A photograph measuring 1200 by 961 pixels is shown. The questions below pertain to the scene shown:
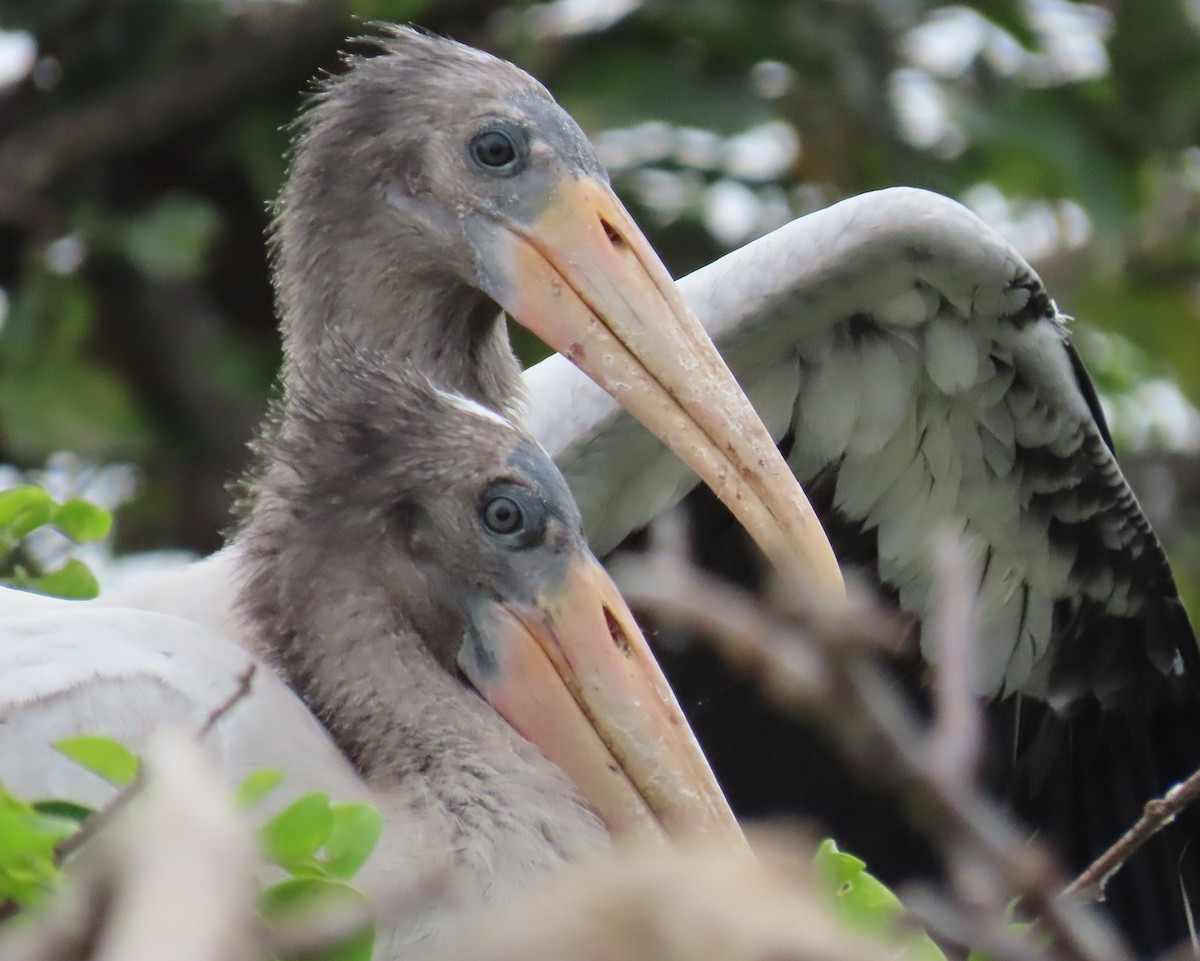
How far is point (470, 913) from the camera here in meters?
1.82

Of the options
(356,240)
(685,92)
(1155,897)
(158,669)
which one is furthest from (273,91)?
(158,669)

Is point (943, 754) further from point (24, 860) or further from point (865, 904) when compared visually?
point (865, 904)

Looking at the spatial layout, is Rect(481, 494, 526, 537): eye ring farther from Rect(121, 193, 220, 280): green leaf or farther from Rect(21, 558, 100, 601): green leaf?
Rect(121, 193, 220, 280): green leaf

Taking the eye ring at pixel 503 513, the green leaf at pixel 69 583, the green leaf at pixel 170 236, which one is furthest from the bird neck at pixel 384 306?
the green leaf at pixel 170 236

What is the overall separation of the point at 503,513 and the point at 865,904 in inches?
24.2

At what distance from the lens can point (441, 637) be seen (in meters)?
2.16

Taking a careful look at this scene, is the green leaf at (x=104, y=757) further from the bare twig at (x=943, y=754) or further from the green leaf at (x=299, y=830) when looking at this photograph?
the bare twig at (x=943, y=754)

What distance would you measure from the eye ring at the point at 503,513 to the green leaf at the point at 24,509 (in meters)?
0.43

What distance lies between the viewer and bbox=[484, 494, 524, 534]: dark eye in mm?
2113

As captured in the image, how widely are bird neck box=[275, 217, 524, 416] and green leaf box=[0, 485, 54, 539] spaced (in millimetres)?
565

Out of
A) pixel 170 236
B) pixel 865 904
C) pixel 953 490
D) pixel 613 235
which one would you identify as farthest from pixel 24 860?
pixel 170 236

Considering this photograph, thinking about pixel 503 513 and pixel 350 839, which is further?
pixel 503 513

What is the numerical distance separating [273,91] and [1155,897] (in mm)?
2613

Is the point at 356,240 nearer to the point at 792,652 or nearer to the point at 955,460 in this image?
the point at 955,460
